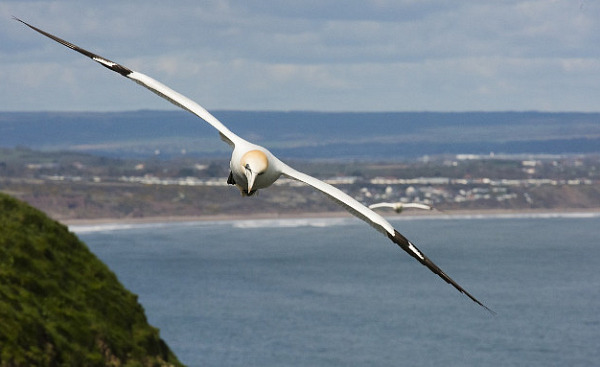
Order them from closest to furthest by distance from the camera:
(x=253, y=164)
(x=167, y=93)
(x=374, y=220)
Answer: (x=253, y=164)
(x=374, y=220)
(x=167, y=93)

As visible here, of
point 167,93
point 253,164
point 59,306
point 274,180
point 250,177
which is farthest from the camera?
point 59,306

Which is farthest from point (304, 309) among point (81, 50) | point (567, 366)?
point (81, 50)

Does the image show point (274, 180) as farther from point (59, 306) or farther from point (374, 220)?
point (59, 306)

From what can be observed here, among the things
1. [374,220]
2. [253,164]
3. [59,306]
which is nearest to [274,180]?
[253,164]

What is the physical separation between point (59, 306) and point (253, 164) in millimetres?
26569

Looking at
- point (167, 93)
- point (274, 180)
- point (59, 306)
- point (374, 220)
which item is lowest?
point (59, 306)

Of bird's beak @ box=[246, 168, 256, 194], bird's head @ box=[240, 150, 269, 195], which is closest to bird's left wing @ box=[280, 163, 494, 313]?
bird's head @ box=[240, 150, 269, 195]

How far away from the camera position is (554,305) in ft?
589

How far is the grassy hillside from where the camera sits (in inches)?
1474

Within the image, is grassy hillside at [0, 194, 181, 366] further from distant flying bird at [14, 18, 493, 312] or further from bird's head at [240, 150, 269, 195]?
Result: bird's head at [240, 150, 269, 195]

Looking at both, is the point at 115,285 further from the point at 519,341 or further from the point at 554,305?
the point at 554,305

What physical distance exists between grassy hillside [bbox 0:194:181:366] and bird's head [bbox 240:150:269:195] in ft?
59.1

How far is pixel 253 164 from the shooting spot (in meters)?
18.3

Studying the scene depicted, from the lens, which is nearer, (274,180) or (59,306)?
(274,180)
